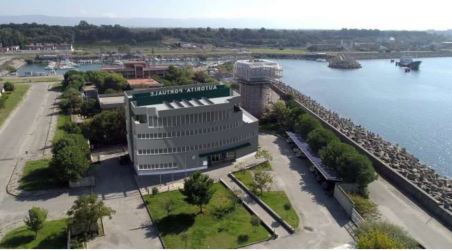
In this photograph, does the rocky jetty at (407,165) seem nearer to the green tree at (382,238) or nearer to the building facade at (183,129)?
the green tree at (382,238)

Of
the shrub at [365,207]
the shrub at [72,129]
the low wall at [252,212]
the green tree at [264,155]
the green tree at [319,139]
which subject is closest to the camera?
the low wall at [252,212]

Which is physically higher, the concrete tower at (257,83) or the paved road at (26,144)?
the concrete tower at (257,83)

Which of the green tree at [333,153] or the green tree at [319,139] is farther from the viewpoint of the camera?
the green tree at [319,139]

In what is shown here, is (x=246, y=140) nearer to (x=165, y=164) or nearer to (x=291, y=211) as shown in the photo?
(x=165, y=164)

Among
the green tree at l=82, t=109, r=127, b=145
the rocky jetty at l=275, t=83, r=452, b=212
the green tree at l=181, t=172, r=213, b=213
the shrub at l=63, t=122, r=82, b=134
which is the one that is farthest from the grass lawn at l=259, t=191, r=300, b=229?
the shrub at l=63, t=122, r=82, b=134

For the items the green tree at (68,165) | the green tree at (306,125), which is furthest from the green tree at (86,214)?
the green tree at (306,125)

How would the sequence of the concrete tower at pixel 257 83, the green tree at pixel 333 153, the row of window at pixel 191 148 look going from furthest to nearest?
the concrete tower at pixel 257 83, the row of window at pixel 191 148, the green tree at pixel 333 153

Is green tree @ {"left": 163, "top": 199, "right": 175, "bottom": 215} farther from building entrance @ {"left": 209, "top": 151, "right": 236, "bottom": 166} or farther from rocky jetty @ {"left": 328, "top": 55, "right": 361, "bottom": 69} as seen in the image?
rocky jetty @ {"left": 328, "top": 55, "right": 361, "bottom": 69}
